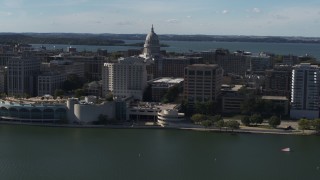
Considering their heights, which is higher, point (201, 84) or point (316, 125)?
point (201, 84)

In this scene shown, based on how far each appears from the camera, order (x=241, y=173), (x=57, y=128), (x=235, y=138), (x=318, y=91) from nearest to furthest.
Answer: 1. (x=241, y=173)
2. (x=235, y=138)
3. (x=57, y=128)
4. (x=318, y=91)

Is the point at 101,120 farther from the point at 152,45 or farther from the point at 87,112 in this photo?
the point at 152,45

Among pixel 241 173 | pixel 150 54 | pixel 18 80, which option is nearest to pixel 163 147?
pixel 241 173

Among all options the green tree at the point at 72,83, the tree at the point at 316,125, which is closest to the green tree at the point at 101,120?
the tree at the point at 316,125

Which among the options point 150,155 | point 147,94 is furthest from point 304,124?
point 147,94

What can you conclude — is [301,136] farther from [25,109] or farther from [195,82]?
[25,109]

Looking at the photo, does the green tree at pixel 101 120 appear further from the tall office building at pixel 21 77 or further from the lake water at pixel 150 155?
the tall office building at pixel 21 77
